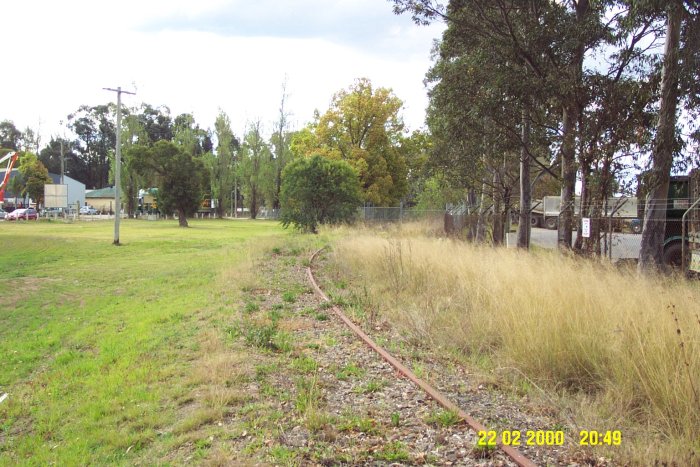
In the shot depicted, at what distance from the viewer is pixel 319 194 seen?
3497 centimetres

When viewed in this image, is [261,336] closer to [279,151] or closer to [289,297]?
[289,297]

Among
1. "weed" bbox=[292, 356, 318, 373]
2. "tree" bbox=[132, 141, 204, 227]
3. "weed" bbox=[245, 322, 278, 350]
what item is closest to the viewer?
"weed" bbox=[292, 356, 318, 373]

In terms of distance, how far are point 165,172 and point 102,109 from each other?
225ft

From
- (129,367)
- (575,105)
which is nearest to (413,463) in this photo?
(129,367)

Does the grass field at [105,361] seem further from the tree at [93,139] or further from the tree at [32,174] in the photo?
the tree at [93,139]

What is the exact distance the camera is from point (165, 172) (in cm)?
5691

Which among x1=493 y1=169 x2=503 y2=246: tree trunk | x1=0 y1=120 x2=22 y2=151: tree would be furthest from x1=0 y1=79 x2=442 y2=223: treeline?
x1=493 y1=169 x2=503 y2=246: tree trunk

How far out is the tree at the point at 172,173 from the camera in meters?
55.7

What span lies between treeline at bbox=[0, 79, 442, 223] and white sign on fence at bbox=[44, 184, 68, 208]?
28.4ft

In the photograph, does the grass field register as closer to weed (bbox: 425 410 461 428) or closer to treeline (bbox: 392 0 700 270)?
weed (bbox: 425 410 461 428)

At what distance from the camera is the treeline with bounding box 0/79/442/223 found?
158 feet

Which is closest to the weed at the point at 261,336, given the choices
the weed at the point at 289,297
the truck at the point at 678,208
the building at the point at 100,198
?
the weed at the point at 289,297

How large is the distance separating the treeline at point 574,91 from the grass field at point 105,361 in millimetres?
9009

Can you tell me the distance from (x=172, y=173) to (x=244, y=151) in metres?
27.6
